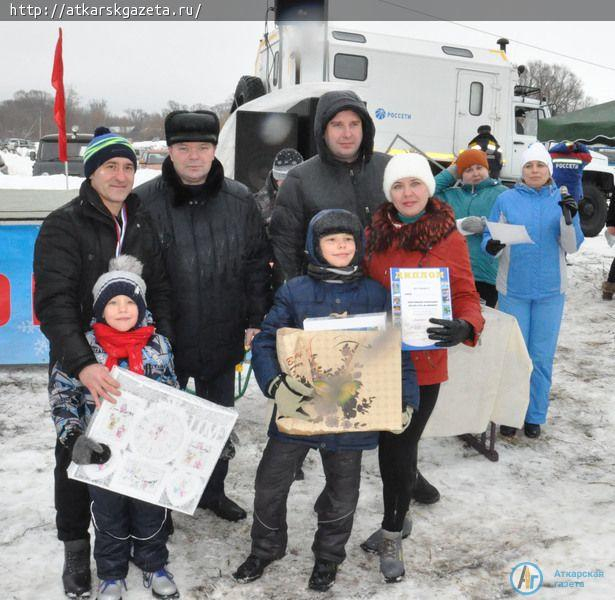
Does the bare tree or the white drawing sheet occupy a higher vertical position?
the bare tree

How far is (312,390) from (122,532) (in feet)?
2.90

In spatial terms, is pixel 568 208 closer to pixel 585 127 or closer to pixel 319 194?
pixel 319 194

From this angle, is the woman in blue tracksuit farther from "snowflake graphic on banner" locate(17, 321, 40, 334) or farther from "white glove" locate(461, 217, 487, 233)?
"snowflake graphic on banner" locate(17, 321, 40, 334)

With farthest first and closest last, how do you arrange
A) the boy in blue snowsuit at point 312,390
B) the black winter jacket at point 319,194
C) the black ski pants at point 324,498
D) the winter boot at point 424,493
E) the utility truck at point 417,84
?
the utility truck at point 417,84
the winter boot at point 424,493
the black winter jacket at point 319,194
the black ski pants at point 324,498
the boy in blue snowsuit at point 312,390

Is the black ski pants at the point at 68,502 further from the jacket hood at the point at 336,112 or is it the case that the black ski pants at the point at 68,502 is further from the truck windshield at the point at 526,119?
the truck windshield at the point at 526,119

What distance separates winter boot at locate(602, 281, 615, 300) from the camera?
738 centimetres

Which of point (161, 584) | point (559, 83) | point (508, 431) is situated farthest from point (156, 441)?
point (559, 83)

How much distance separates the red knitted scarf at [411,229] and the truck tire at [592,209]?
32.2ft

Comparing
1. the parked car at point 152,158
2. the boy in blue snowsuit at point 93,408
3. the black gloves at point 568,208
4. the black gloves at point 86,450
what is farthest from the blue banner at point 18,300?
the parked car at point 152,158

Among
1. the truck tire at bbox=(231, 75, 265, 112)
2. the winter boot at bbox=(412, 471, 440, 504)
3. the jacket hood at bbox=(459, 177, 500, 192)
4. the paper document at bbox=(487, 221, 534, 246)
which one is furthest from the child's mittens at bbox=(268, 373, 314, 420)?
the truck tire at bbox=(231, 75, 265, 112)

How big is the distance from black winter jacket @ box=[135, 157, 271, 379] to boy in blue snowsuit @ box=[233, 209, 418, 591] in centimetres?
38

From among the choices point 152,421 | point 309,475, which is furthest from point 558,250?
point 152,421

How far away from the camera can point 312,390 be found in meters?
2.09

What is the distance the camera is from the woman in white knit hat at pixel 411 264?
229 cm
